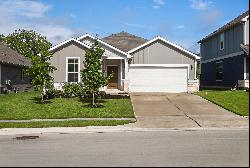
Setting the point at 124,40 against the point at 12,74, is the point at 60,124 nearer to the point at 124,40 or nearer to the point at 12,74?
the point at 12,74

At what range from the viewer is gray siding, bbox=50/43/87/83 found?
93.9 ft

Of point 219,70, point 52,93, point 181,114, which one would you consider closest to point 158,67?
point 219,70

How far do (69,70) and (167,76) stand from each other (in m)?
8.46

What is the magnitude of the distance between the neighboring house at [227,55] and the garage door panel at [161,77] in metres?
4.55

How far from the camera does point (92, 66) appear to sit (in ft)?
76.7

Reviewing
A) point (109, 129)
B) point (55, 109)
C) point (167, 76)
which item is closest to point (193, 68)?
point (167, 76)

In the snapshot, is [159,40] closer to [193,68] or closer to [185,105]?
[193,68]

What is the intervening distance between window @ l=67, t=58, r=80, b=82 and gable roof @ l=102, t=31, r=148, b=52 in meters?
6.63

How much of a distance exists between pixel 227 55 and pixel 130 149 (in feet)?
86.7

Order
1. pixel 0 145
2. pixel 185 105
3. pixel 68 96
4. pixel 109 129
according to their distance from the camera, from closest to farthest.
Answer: pixel 0 145 < pixel 109 129 < pixel 185 105 < pixel 68 96

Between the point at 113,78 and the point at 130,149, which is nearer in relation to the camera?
the point at 130,149

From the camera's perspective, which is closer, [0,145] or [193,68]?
[0,145]

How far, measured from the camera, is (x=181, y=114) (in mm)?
19859

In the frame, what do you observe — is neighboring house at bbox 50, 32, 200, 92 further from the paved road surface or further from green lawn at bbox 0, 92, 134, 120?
the paved road surface
